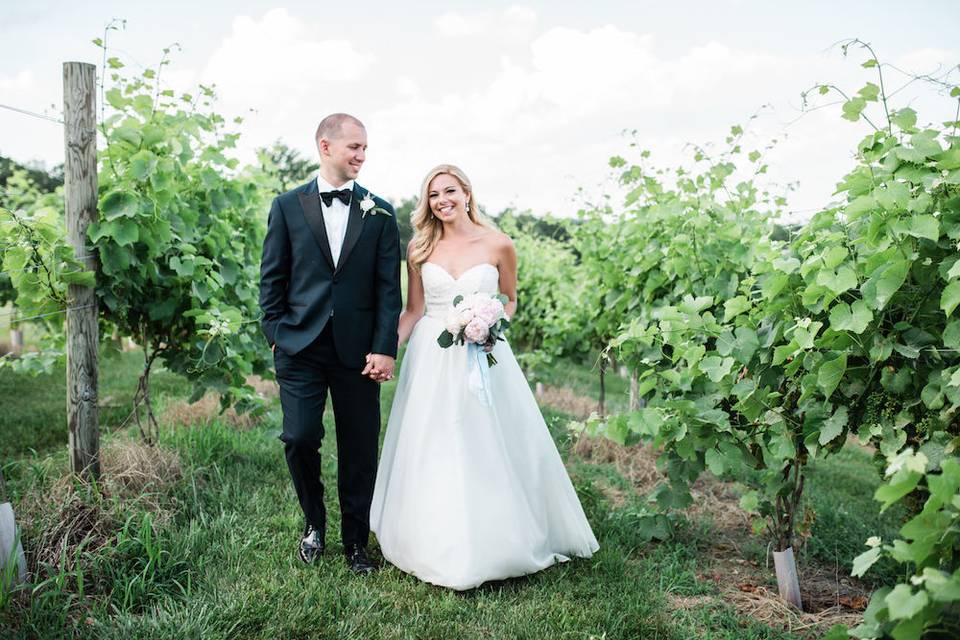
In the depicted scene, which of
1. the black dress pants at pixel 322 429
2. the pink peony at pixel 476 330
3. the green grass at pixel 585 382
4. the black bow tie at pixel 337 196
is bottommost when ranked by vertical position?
the green grass at pixel 585 382

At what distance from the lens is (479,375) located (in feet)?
10.5

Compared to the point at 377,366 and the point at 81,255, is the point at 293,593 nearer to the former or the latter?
the point at 377,366

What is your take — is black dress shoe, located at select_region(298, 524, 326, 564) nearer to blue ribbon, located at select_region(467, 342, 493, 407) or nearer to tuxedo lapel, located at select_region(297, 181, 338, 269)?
blue ribbon, located at select_region(467, 342, 493, 407)

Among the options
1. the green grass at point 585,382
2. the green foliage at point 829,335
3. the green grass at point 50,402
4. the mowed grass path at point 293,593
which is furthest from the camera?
the green grass at point 585,382

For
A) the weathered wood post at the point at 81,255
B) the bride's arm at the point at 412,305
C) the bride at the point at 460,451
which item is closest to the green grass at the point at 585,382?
the bride's arm at the point at 412,305

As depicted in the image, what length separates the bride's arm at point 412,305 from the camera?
3.65 m

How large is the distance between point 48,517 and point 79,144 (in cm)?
181

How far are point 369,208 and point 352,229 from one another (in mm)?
130

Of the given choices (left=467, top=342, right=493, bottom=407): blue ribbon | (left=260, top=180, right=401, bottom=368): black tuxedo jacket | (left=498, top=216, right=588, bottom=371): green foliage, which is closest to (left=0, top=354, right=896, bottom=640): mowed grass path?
(left=467, top=342, right=493, bottom=407): blue ribbon

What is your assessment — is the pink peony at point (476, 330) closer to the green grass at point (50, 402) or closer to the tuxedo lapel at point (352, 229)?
the tuxedo lapel at point (352, 229)

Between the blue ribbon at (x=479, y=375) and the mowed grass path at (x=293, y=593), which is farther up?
the blue ribbon at (x=479, y=375)

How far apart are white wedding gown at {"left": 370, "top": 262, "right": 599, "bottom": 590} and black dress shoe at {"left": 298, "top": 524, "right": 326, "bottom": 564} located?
30 centimetres

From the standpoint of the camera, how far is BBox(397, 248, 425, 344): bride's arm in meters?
3.65

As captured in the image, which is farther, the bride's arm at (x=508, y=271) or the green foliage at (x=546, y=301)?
the green foliage at (x=546, y=301)
